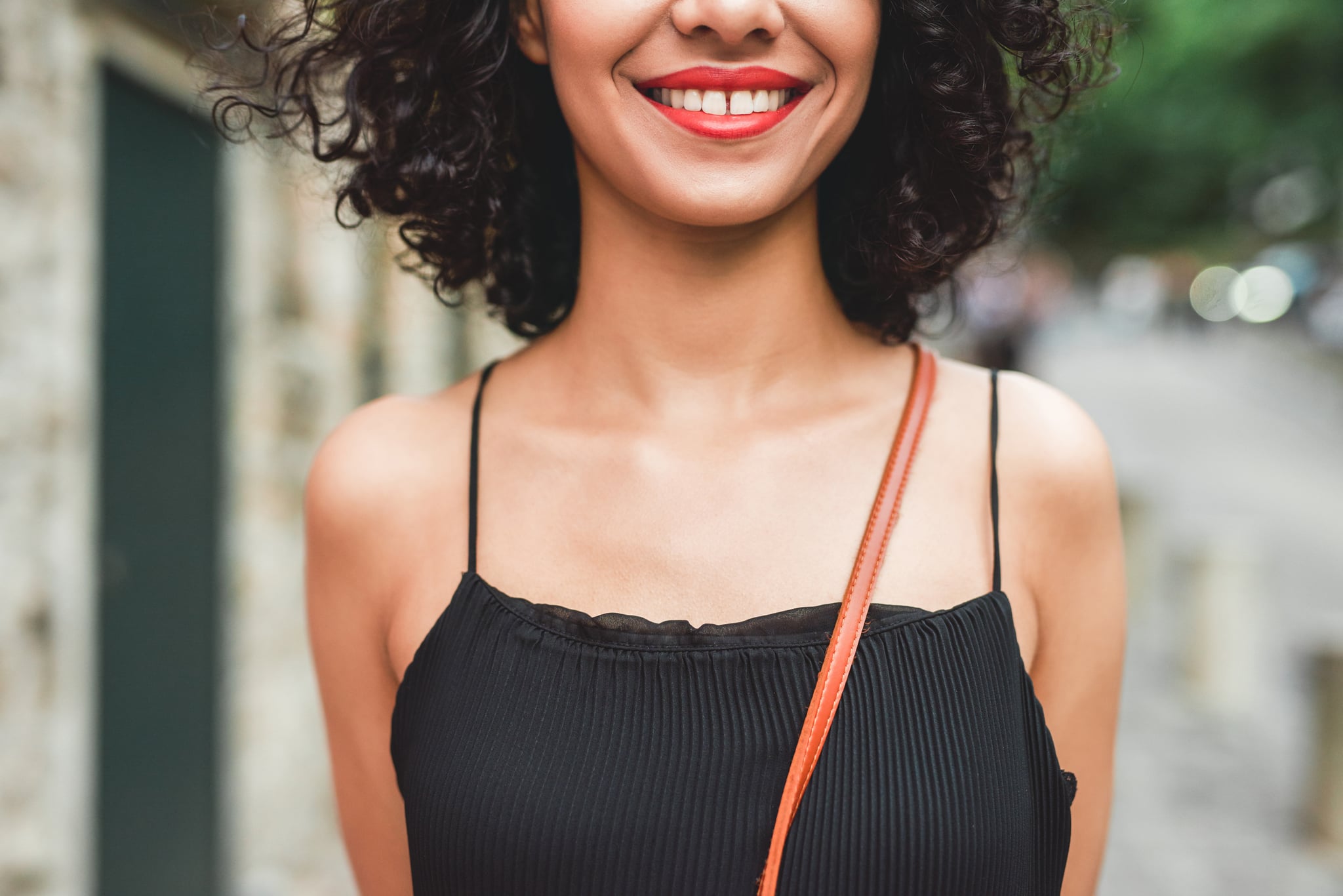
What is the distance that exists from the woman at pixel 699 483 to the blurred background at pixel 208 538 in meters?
0.33

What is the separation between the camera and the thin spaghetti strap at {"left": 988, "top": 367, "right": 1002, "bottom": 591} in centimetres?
169

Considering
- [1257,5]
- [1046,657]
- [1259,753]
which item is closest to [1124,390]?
[1257,5]

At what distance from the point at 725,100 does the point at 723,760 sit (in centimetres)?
84

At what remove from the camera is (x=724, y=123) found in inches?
62.8

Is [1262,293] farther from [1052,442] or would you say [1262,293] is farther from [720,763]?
[720,763]

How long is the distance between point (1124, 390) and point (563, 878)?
27.3 metres

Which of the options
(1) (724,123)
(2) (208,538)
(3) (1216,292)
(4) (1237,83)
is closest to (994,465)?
(1) (724,123)

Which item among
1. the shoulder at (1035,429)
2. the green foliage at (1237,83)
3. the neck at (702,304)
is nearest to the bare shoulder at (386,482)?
the neck at (702,304)

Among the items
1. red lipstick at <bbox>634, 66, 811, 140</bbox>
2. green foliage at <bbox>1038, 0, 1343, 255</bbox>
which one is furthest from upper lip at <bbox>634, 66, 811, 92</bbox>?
green foliage at <bbox>1038, 0, 1343, 255</bbox>

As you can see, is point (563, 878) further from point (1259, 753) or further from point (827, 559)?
point (1259, 753)

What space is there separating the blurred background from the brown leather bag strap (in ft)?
2.06

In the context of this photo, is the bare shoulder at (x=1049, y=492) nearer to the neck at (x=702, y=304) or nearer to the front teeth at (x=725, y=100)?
the neck at (x=702, y=304)

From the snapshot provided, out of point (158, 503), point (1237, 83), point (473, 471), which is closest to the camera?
point (473, 471)

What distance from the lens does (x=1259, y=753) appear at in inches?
272
